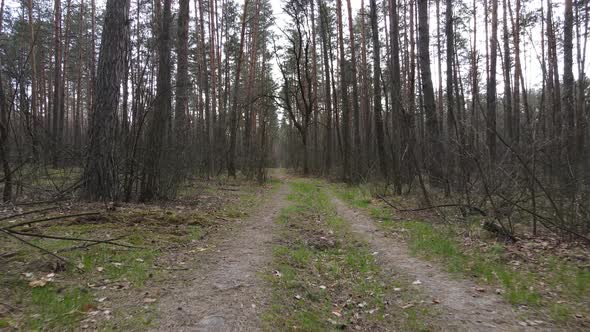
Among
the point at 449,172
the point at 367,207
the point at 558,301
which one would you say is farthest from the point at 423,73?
the point at 558,301

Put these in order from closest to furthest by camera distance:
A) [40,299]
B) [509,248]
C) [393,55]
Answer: [40,299], [509,248], [393,55]

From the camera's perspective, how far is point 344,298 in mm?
4098

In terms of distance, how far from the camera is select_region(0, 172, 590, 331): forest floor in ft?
10.5

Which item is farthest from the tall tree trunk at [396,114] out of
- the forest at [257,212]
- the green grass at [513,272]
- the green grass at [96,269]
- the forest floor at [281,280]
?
the green grass at [96,269]

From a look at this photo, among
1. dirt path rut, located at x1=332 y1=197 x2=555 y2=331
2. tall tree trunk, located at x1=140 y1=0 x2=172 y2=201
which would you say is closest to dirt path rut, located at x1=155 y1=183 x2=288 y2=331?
dirt path rut, located at x1=332 y1=197 x2=555 y2=331

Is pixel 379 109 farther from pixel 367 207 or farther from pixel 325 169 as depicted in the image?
pixel 325 169

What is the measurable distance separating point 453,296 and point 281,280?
195 centimetres

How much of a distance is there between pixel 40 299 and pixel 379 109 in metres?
11.9

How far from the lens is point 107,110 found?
7363 mm

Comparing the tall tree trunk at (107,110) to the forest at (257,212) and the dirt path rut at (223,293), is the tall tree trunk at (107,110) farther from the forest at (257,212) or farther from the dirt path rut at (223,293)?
the dirt path rut at (223,293)

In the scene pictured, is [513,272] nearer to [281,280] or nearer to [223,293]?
[281,280]

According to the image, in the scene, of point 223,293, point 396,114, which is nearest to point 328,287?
point 223,293

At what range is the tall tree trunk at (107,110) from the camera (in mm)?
7148

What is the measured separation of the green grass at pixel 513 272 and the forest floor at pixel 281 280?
14 millimetres
